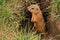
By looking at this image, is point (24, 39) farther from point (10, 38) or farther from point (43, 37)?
point (43, 37)

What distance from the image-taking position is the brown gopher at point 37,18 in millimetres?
4977

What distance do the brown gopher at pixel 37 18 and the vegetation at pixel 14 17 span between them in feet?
0.42

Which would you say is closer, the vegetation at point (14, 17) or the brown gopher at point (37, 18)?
the vegetation at point (14, 17)

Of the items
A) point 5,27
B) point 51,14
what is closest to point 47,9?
point 51,14

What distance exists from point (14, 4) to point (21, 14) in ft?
0.81

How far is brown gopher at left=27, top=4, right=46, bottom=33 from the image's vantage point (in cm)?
498

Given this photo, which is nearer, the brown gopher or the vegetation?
the vegetation

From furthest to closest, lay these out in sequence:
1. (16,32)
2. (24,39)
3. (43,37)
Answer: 1. (43,37)
2. (16,32)
3. (24,39)

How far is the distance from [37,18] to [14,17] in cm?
55

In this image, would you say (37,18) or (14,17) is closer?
(14,17)

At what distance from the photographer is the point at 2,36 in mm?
4312

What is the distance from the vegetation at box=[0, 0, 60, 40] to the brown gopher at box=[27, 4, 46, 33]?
0.13 metres

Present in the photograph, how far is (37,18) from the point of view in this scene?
5145 mm

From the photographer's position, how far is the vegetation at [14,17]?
14.3 ft
